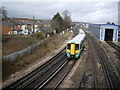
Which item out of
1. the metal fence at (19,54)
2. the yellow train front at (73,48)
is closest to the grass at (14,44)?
the metal fence at (19,54)

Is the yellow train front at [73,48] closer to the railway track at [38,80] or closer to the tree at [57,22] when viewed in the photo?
the railway track at [38,80]

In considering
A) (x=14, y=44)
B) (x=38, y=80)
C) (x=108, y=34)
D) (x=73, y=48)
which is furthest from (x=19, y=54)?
(x=108, y=34)

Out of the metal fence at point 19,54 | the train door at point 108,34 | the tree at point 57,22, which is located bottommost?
the metal fence at point 19,54

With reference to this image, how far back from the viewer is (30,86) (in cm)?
848

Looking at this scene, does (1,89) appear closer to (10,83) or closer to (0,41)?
(10,83)

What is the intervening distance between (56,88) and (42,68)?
162 inches

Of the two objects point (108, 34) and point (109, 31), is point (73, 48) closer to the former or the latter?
point (108, 34)

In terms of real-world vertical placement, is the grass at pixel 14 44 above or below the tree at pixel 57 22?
below

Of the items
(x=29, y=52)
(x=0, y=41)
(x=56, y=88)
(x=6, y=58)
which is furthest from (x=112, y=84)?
(x=0, y=41)

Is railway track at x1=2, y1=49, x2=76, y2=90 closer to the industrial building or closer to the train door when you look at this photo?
the industrial building

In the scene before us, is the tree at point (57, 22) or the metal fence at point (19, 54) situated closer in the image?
the metal fence at point (19, 54)

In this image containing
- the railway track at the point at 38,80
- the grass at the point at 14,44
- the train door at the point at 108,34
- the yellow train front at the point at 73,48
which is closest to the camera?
the railway track at the point at 38,80

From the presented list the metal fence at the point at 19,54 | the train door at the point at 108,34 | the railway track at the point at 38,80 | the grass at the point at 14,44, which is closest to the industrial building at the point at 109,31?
the train door at the point at 108,34

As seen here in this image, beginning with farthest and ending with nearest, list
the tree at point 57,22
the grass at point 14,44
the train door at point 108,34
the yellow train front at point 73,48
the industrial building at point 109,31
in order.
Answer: the tree at point 57,22, the train door at point 108,34, the industrial building at point 109,31, the grass at point 14,44, the yellow train front at point 73,48
